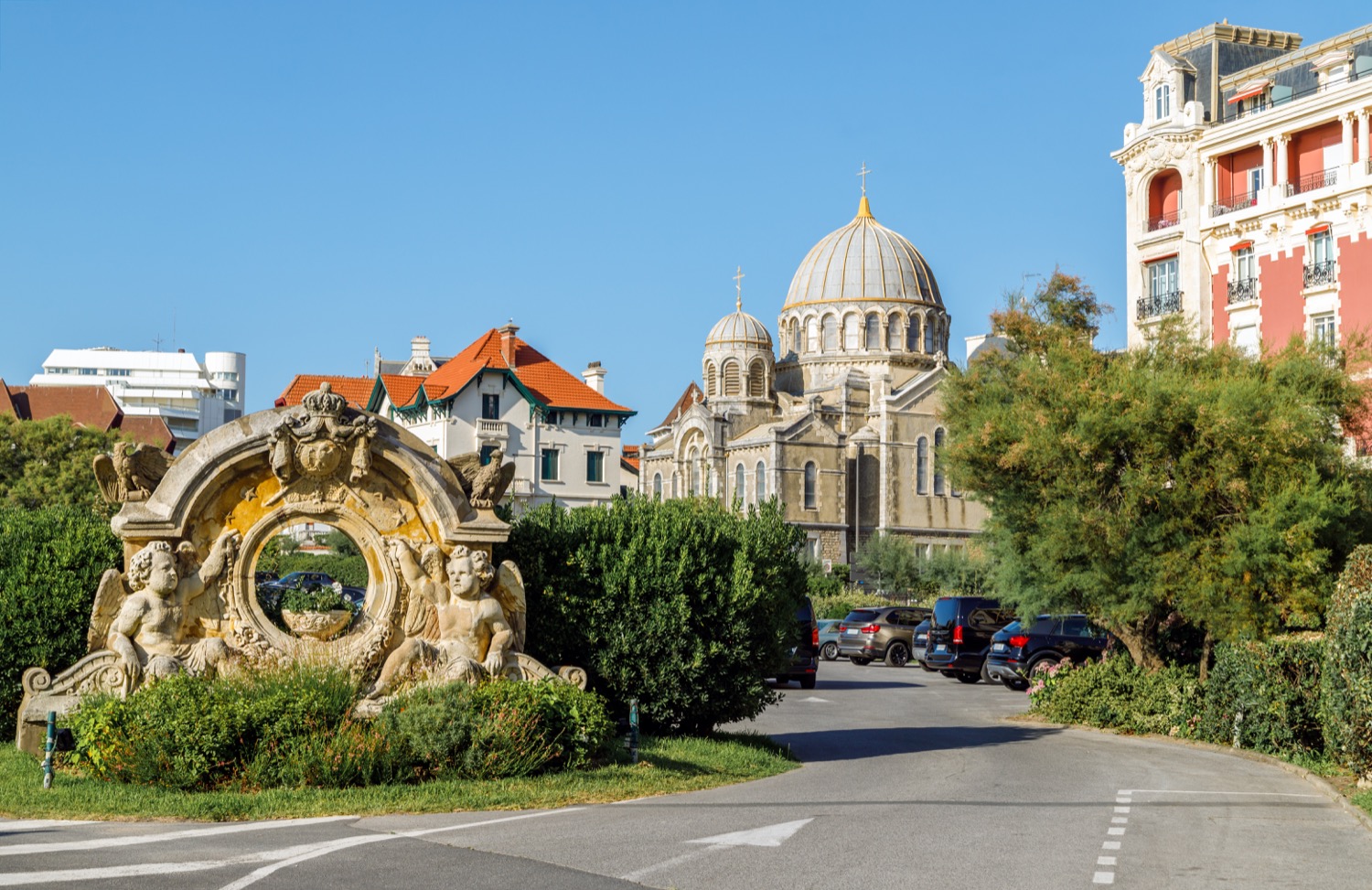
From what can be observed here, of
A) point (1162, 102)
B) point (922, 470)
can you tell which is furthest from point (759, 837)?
point (922, 470)

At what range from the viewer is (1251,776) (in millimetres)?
16891

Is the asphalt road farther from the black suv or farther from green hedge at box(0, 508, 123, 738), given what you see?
the black suv

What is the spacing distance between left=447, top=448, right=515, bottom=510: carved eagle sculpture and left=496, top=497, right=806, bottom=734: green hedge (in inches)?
34.3

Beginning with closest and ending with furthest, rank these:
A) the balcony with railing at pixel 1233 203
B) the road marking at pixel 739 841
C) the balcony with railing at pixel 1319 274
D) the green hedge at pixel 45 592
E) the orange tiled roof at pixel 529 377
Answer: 1. the road marking at pixel 739 841
2. the green hedge at pixel 45 592
3. the balcony with railing at pixel 1319 274
4. the balcony with railing at pixel 1233 203
5. the orange tiled roof at pixel 529 377

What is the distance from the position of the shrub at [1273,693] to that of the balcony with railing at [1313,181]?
22.2 m

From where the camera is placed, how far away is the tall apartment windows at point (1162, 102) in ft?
139

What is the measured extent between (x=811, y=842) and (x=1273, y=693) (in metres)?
9.96

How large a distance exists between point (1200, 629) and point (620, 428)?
2055 inches

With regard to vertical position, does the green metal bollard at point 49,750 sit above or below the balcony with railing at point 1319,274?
below

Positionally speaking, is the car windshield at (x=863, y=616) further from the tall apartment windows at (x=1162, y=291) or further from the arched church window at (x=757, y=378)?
the arched church window at (x=757, y=378)

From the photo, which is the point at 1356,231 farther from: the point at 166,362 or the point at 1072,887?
the point at 166,362

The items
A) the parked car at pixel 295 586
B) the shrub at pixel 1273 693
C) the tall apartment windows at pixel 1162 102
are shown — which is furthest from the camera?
the tall apartment windows at pixel 1162 102

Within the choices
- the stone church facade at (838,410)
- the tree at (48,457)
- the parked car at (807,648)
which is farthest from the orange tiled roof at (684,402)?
the parked car at (807,648)

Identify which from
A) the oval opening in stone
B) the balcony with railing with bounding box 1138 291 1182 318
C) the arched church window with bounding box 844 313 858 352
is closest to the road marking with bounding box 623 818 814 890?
the oval opening in stone
